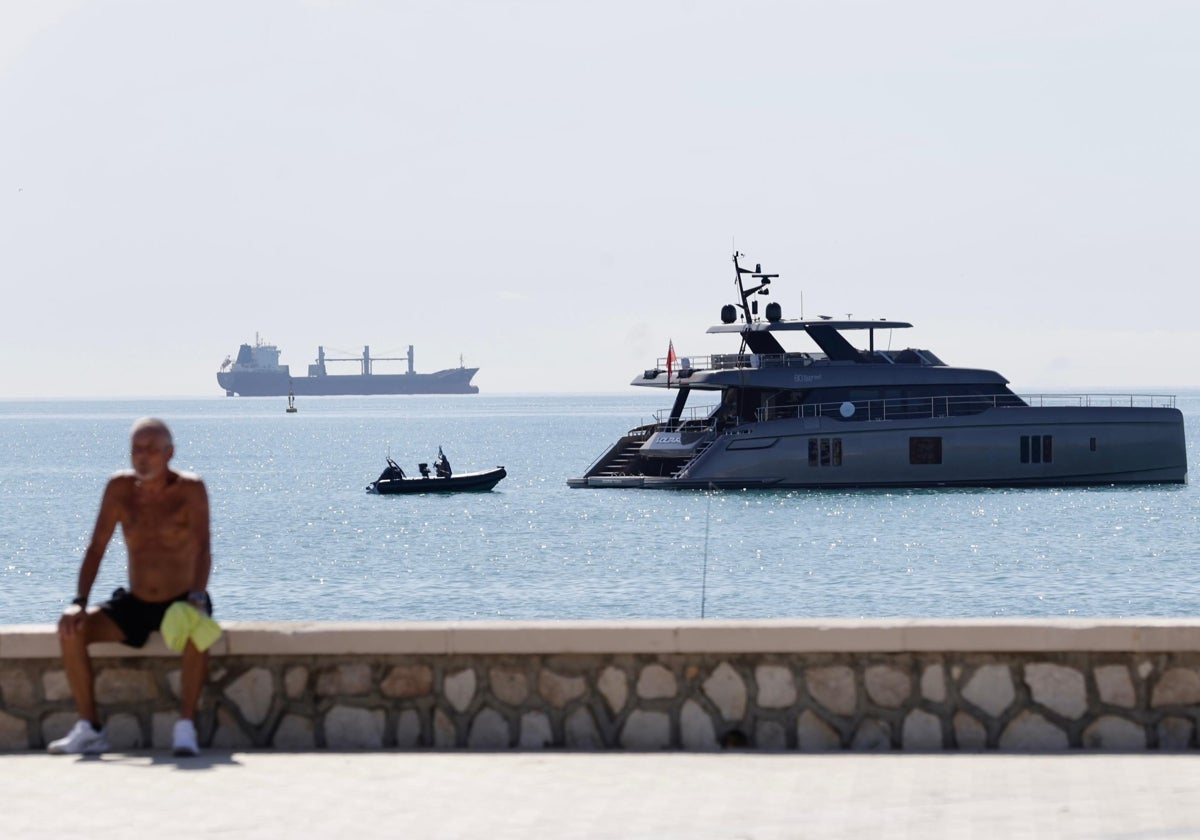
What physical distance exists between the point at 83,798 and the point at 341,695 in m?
1.59

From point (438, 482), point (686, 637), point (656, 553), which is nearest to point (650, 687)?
point (686, 637)

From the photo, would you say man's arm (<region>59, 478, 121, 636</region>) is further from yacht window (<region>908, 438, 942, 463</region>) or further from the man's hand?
yacht window (<region>908, 438, 942, 463</region>)

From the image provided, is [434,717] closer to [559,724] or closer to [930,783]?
[559,724]

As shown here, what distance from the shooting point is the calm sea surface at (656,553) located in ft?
122

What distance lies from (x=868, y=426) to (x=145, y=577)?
5247 centimetres

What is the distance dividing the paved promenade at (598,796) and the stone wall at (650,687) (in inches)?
8.5

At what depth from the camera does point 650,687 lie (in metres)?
9.14

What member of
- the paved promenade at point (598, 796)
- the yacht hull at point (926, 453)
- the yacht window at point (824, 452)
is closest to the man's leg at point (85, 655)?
the paved promenade at point (598, 796)

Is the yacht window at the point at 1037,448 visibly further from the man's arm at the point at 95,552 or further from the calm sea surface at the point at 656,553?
the man's arm at the point at 95,552

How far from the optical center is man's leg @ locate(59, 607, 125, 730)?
354 inches

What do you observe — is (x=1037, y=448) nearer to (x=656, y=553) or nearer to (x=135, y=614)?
(x=656, y=553)

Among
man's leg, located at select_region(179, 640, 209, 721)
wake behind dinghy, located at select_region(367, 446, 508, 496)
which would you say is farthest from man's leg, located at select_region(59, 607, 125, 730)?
wake behind dinghy, located at select_region(367, 446, 508, 496)

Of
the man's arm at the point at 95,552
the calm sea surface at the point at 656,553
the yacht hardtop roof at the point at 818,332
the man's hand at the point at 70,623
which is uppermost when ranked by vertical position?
the yacht hardtop roof at the point at 818,332

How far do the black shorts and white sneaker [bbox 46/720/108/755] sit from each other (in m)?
0.47
